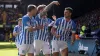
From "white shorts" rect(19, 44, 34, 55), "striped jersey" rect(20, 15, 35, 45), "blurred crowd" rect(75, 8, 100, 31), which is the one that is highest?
"blurred crowd" rect(75, 8, 100, 31)

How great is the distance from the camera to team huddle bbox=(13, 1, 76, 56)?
8595 mm

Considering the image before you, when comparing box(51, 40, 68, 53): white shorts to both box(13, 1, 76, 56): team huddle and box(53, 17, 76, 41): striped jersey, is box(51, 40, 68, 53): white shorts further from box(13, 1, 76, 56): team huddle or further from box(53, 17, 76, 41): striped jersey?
box(53, 17, 76, 41): striped jersey

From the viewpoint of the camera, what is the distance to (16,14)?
53219 millimetres

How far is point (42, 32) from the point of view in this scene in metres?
9.71

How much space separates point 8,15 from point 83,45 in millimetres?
41008

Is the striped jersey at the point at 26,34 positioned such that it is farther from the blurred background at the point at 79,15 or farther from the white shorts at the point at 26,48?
the blurred background at the point at 79,15

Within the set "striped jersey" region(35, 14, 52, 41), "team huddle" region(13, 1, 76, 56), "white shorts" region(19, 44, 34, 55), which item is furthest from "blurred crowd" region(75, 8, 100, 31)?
"white shorts" region(19, 44, 34, 55)

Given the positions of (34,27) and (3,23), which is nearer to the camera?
(34,27)

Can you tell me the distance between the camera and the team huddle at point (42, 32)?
859cm

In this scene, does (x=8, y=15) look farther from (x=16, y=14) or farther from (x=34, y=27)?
(x=34, y=27)

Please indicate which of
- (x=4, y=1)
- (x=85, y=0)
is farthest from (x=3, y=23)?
(x=85, y=0)

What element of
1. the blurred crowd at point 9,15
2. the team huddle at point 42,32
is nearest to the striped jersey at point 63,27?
the team huddle at point 42,32

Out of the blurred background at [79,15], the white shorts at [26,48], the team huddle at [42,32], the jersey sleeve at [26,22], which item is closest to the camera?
the jersey sleeve at [26,22]

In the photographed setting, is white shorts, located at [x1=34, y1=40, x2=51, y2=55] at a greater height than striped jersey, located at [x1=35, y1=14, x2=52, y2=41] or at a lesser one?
lesser
